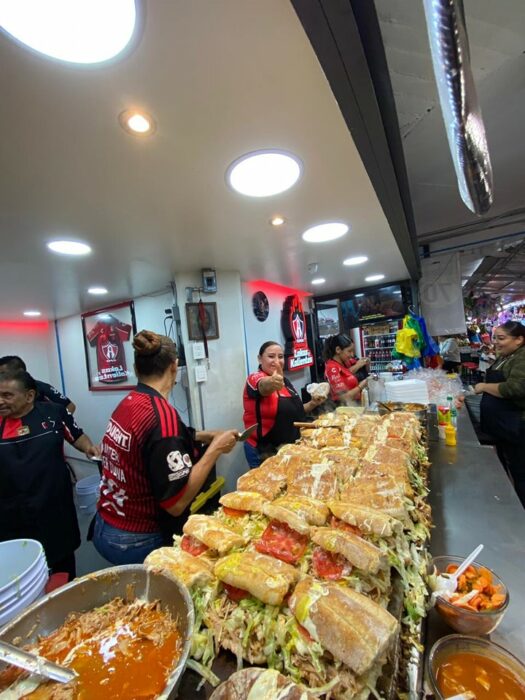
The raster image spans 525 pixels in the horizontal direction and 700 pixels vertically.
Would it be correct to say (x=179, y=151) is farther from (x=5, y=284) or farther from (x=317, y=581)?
(x=5, y=284)

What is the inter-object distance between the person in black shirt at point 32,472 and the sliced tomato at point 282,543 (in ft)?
5.87

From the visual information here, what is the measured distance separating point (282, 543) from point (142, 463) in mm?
811

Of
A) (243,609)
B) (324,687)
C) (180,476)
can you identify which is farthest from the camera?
(180,476)

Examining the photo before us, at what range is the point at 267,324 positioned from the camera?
4.09 meters

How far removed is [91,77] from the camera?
800 millimetres

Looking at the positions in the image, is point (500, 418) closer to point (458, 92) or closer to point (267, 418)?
point (267, 418)

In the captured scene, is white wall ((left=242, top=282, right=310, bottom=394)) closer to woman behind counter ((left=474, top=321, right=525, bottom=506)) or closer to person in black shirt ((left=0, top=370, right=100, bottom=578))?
person in black shirt ((left=0, top=370, right=100, bottom=578))

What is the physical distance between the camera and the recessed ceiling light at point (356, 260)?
304 centimetres

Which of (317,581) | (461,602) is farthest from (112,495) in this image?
(461,602)

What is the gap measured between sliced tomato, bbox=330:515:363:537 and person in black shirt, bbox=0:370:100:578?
194 cm

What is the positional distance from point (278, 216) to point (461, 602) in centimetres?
198

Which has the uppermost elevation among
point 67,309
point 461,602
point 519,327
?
point 67,309

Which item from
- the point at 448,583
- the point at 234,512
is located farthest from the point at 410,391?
the point at 234,512

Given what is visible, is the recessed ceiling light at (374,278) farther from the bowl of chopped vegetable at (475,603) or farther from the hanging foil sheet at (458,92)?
the bowl of chopped vegetable at (475,603)
